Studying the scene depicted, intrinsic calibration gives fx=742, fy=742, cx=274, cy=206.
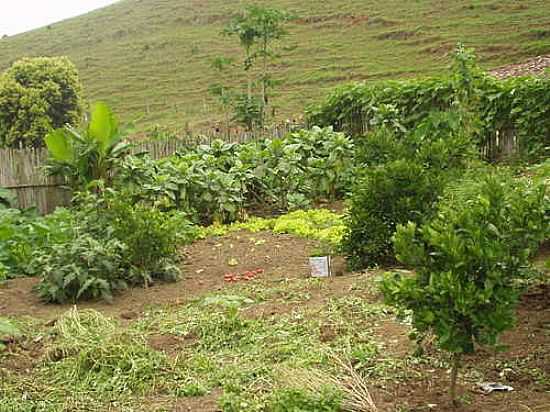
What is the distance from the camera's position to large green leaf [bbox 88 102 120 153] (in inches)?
398

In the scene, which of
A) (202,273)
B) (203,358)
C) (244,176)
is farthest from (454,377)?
(244,176)

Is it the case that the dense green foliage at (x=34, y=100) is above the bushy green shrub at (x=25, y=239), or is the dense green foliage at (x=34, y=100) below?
above

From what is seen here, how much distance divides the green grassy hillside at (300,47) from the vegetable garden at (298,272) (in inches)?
521

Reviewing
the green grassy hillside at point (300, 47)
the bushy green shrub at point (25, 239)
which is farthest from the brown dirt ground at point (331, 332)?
the green grassy hillside at point (300, 47)

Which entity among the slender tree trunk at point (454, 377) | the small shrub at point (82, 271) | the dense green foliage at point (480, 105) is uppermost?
the dense green foliage at point (480, 105)

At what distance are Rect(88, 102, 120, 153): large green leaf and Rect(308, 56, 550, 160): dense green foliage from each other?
4.40 m

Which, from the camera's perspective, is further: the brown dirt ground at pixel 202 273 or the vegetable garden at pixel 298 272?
the brown dirt ground at pixel 202 273

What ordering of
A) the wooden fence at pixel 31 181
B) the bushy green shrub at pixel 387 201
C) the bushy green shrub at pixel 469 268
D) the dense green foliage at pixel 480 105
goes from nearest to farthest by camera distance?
the bushy green shrub at pixel 469 268 → the bushy green shrub at pixel 387 201 → the wooden fence at pixel 31 181 → the dense green foliage at pixel 480 105

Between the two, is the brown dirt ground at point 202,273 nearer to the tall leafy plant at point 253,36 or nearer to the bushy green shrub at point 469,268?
the bushy green shrub at point 469,268

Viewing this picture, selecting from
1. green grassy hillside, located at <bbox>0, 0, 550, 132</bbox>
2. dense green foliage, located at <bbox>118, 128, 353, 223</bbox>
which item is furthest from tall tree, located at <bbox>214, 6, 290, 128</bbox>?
green grassy hillside, located at <bbox>0, 0, 550, 132</bbox>

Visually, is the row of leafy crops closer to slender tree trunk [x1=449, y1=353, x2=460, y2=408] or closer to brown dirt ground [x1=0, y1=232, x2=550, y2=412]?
brown dirt ground [x1=0, y1=232, x2=550, y2=412]

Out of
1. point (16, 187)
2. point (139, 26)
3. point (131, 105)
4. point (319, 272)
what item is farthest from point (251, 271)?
point (139, 26)

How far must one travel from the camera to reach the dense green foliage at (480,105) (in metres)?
10.7

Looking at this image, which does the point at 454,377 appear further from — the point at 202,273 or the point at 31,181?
the point at 31,181
